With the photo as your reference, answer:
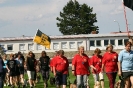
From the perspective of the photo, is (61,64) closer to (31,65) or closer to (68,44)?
(31,65)

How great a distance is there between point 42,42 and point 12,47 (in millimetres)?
54664

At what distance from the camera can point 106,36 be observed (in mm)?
88500

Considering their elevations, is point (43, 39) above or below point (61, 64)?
above

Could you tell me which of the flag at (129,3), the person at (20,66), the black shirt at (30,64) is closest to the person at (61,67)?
the black shirt at (30,64)

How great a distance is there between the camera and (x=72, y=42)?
88562 mm

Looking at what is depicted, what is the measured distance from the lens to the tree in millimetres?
119000

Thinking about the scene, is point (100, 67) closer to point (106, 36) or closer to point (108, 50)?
point (108, 50)

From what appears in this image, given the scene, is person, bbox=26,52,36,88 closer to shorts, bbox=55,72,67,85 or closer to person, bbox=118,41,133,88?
shorts, bbox=55,72,67,85

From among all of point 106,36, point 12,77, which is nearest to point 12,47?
point 106,36

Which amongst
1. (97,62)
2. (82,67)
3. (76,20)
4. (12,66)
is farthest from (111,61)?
(76,20)

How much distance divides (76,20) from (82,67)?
104268mm

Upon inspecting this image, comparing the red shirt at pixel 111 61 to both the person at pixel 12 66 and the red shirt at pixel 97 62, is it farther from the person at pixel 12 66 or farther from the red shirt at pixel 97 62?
the person at pixel 12 66

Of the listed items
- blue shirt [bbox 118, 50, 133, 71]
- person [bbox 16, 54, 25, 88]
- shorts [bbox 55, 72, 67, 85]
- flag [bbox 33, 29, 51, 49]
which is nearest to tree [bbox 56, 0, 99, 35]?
flag [bbox 33, 29, 51, 49]

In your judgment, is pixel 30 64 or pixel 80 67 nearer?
pixel 80 67
